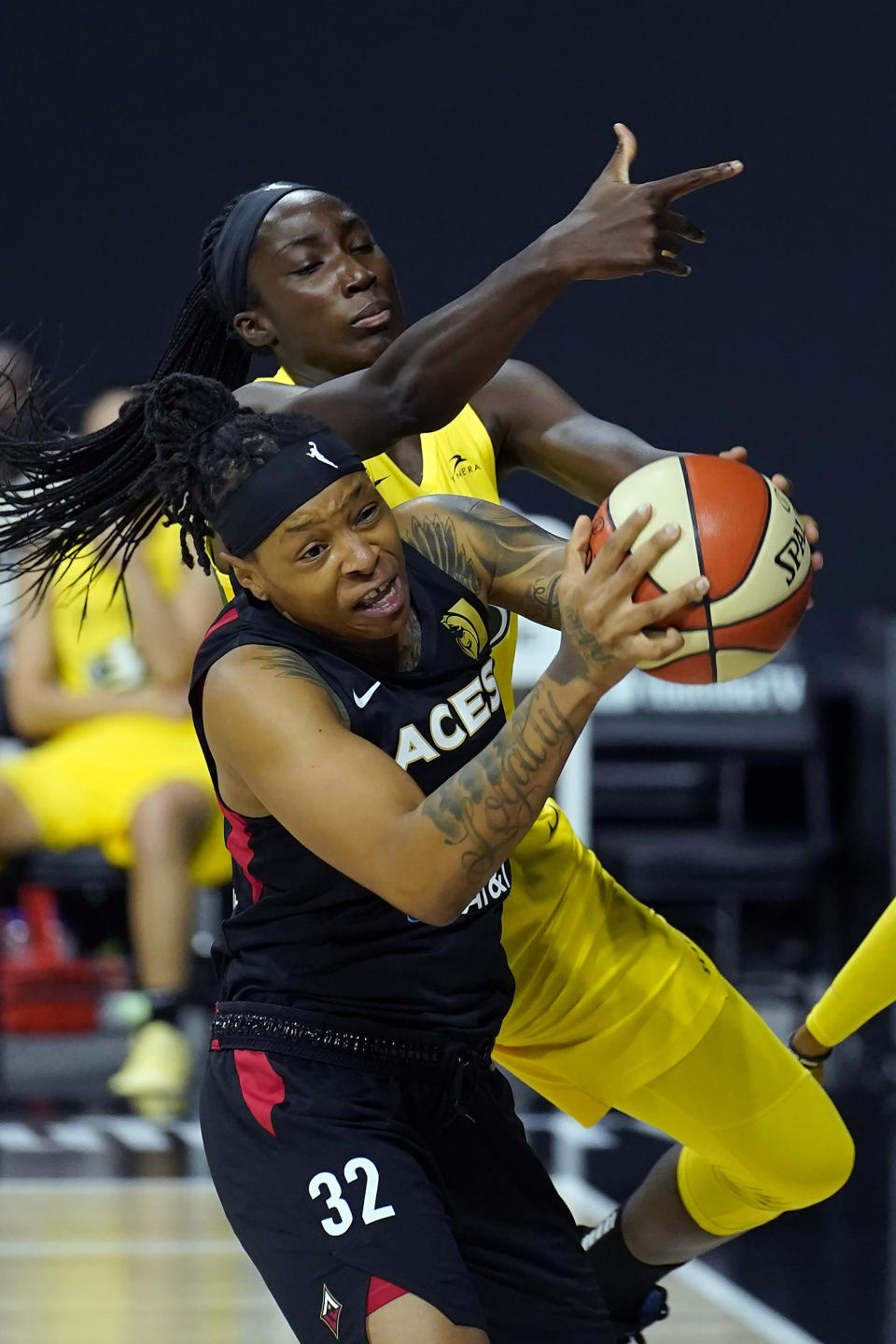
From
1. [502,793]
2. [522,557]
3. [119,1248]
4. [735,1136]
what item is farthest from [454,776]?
[119,1248]

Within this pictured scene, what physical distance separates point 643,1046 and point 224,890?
10.8 feet

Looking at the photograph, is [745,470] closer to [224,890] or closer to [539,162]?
[224,890]

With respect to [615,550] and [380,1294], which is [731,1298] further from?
[615,550]

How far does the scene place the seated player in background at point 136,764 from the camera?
515 cm

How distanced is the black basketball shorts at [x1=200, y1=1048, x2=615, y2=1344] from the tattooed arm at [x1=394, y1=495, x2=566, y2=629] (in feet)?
1.85

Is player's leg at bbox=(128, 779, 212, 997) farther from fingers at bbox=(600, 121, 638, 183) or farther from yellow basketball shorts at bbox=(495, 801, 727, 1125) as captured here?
fingers at bbox=(600, 121, 638, 183)

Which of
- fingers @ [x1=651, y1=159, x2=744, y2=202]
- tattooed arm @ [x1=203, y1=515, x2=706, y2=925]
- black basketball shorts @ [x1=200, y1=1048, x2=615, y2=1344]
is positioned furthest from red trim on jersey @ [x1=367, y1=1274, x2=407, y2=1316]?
fingers @ [x1=651, y1=159, x2=744, y2=202]

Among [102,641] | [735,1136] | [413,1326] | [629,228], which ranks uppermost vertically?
[629,228]

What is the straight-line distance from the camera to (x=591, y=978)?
2.62 meters

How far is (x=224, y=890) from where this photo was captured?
19.0 ft

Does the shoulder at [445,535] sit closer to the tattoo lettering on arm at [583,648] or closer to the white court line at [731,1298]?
the tattoo lettering on arm at [583,648]

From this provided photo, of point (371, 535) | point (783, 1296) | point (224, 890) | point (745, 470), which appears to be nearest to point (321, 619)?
point (371, 535)

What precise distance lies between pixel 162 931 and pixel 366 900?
3.17m

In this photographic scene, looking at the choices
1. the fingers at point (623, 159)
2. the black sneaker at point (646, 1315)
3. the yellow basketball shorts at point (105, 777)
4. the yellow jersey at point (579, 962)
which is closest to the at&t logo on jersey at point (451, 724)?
the yellow jersey at point (579, 962)
